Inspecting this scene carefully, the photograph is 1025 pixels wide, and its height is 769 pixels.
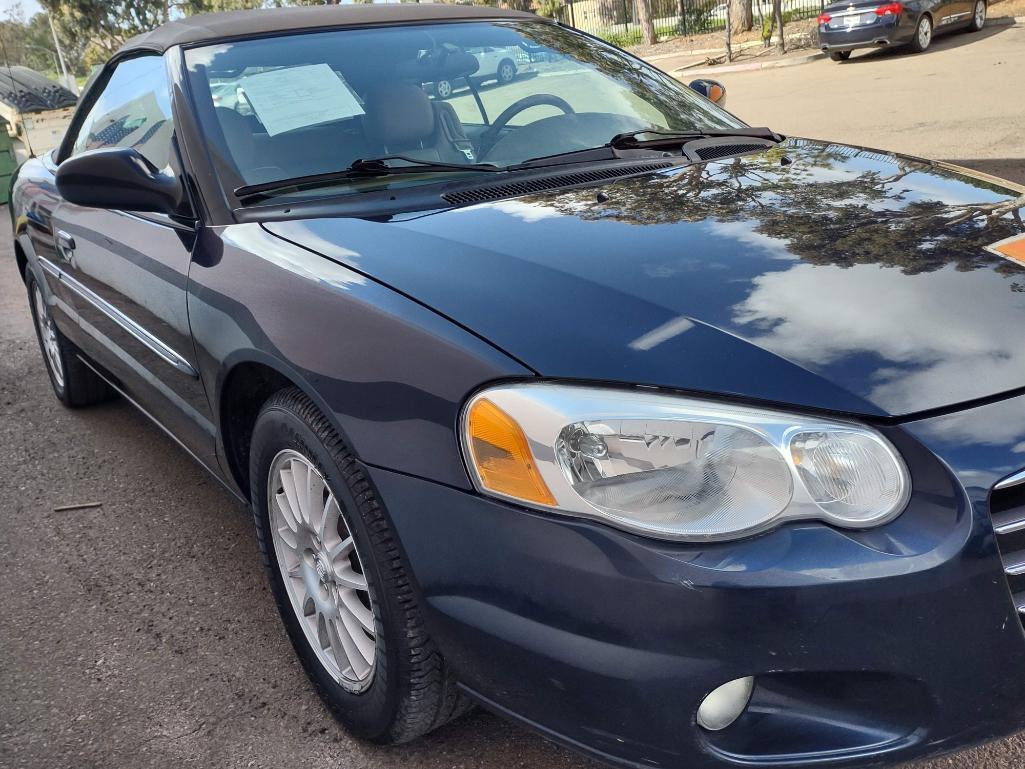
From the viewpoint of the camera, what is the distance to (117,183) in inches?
101

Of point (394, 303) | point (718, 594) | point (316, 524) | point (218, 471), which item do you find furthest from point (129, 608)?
point (718, 594)

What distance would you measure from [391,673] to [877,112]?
10.2 m

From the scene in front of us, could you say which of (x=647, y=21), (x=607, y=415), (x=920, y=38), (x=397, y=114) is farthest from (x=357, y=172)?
(x=647, y=21)

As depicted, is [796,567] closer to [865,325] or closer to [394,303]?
[865,325]

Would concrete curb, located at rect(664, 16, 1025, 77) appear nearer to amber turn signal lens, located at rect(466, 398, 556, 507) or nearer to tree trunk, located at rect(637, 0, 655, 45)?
tree trunk, located at rect(637, 0, 655, 45)

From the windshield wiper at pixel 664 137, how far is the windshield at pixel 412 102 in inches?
1.8

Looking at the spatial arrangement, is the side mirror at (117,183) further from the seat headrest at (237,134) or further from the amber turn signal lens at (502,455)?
the amber turn signal lens at (502,455)

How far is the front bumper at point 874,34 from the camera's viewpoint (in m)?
15.2

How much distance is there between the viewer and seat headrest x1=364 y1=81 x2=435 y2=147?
277 cm

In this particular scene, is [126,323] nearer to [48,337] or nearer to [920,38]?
[48,337]

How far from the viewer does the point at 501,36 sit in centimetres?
331

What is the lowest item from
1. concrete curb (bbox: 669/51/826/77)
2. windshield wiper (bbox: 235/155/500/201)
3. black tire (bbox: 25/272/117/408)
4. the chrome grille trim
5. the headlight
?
black tire (bbox: 25/272/117/408)

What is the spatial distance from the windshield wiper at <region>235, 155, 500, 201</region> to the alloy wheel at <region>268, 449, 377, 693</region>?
72 cm

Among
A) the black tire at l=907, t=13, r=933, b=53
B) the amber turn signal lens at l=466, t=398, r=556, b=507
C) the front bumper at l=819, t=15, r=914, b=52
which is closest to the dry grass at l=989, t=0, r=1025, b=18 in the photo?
the black tire at l=907, t=13, r=933, b=53
